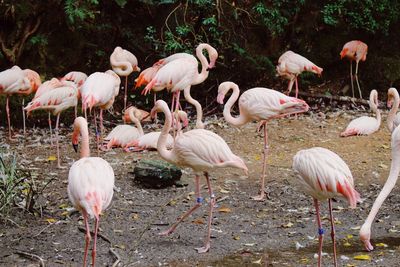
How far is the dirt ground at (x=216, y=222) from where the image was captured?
475 cm

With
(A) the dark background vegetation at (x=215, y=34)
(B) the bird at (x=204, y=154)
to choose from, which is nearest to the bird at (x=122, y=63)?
(A) the dark background vegetation at (x=215, y=34)

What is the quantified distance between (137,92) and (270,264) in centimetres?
650

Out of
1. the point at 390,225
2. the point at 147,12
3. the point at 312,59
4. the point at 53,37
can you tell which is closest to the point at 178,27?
the point at 147,12

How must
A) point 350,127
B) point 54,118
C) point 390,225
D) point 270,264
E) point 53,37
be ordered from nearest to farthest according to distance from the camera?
point 270,264
point 390,225
point 350,127
point 54,118
point 53,37

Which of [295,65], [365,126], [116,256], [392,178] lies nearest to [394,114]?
[365,126]

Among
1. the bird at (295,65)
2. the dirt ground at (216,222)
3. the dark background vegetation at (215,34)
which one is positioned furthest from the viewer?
the dark background vegetation at (215,34)

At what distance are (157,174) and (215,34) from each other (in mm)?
4486

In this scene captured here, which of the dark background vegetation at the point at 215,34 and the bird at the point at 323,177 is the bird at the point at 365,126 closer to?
the dark background vegetation at the point at 215,34

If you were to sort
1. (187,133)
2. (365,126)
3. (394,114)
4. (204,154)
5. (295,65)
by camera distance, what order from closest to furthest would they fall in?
(204,154) → (187,133) → (394,114) → (365,126) → (295,65)

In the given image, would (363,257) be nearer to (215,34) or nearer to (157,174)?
(157,174)

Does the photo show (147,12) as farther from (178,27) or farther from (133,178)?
(133,178)

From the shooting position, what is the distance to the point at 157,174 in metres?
6.27

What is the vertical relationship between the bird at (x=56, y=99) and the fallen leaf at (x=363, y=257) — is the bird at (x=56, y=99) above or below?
above

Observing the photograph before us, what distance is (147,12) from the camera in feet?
36.2
